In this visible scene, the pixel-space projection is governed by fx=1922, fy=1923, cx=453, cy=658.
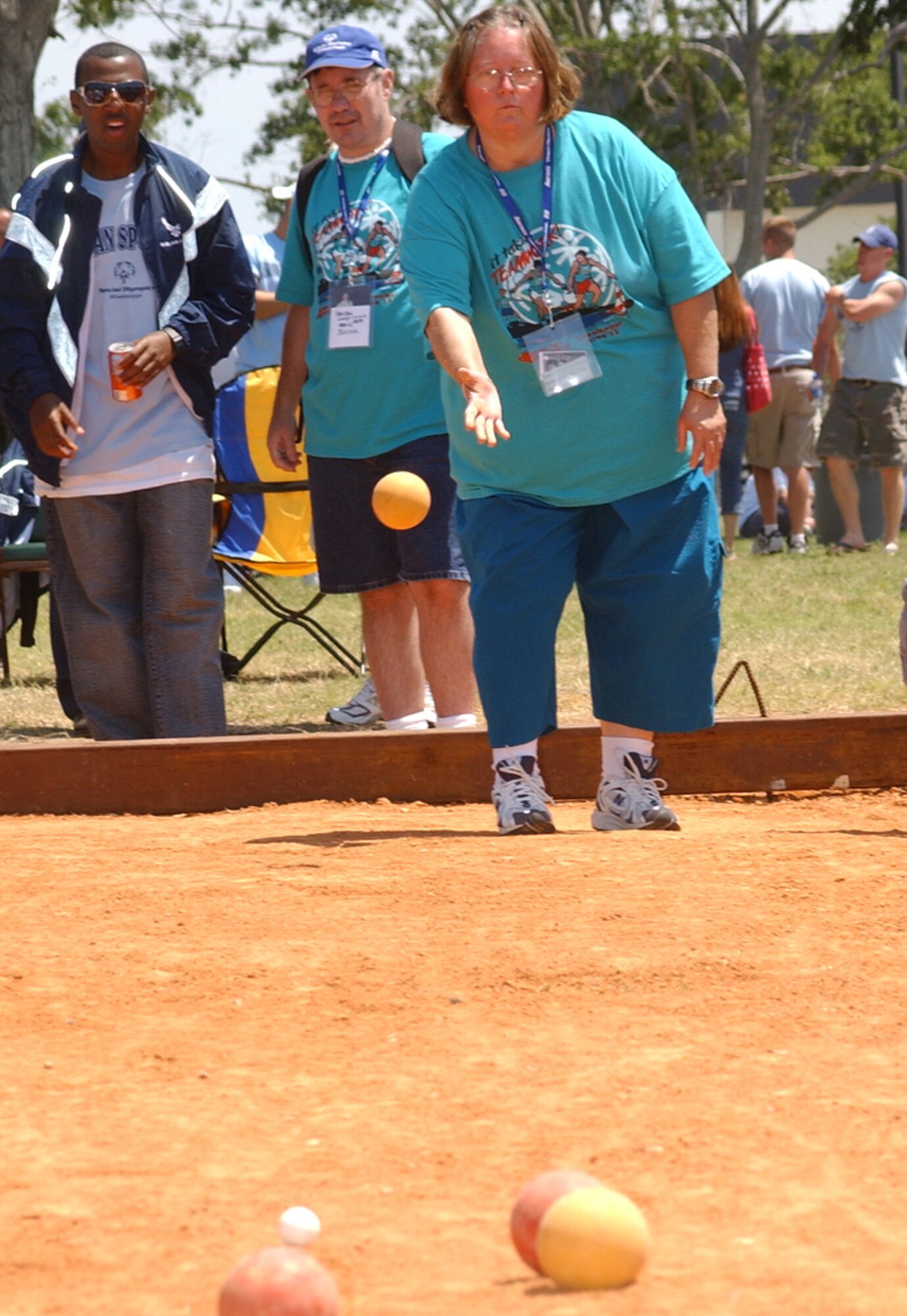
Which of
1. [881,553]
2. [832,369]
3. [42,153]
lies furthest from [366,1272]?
[42,153]

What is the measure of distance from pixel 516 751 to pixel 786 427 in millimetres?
8861

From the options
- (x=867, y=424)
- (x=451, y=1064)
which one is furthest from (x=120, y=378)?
(x=867, y=424)

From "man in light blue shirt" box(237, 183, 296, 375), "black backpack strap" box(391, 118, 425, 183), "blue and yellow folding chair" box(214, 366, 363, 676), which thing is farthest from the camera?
"man in light blue shirt" box(237, 183, 296, 375)

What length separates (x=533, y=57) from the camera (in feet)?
15.2

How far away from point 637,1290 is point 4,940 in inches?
77.9

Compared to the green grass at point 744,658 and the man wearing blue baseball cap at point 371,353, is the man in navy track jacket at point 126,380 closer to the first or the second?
the man wearing blue baseball cap at point 371,353

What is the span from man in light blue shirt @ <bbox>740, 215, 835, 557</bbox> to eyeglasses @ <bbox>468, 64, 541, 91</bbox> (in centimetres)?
878

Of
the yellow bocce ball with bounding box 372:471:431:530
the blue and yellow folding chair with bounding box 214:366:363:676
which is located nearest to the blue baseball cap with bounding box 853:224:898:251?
the blue and yellow folding chair with bounding box 214:366:363:676

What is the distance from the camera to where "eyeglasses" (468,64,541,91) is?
4578 millimetres

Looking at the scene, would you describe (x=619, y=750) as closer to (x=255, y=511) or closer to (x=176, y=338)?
(x=176, y=338)

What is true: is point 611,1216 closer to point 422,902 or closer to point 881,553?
point 422,902

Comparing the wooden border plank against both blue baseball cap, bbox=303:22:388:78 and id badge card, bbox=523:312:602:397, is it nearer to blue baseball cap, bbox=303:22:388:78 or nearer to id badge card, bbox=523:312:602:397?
id badge card, bbox=523:312:602:397

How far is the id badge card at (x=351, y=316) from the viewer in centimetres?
588

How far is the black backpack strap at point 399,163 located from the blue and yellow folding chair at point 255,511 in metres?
2.51
